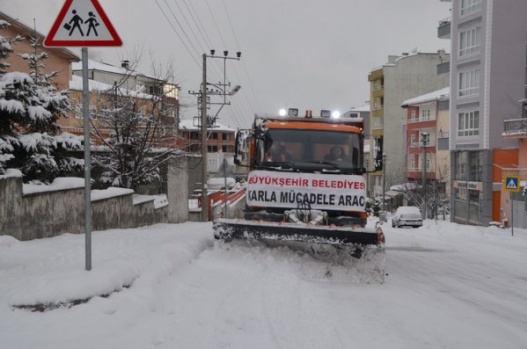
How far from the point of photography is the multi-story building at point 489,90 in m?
34.5

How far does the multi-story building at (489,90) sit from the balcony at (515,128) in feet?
2.26

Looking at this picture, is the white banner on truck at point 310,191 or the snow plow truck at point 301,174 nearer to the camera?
the snow plow truck at point 301,174

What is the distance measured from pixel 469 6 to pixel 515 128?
10.7m

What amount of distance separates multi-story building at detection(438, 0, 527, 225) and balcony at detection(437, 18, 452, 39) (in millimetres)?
2536

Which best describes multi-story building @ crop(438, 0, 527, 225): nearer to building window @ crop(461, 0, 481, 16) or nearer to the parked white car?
building window @ crop(461, 0, 481, 16)

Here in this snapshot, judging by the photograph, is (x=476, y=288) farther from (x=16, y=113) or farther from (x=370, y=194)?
(x=370, y=194)

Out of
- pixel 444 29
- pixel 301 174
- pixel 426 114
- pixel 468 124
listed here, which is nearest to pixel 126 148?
pixel 301 174

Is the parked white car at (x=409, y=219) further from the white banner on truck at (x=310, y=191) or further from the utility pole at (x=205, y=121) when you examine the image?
the white banner on truck at (x=310, y=191)

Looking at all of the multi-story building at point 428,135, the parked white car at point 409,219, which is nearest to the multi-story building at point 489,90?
the parked white car at point 409,219

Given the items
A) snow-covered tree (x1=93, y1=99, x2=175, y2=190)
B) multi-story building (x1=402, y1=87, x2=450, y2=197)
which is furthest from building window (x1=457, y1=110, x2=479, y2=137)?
snow-covered tree (x1=93, y1=99, x2=175, y2=190)

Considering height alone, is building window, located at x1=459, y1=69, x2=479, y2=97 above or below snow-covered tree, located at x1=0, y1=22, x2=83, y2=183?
above

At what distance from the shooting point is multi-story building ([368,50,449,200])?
65.6 metres

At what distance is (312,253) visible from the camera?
344 inches

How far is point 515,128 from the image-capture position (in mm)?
32250
